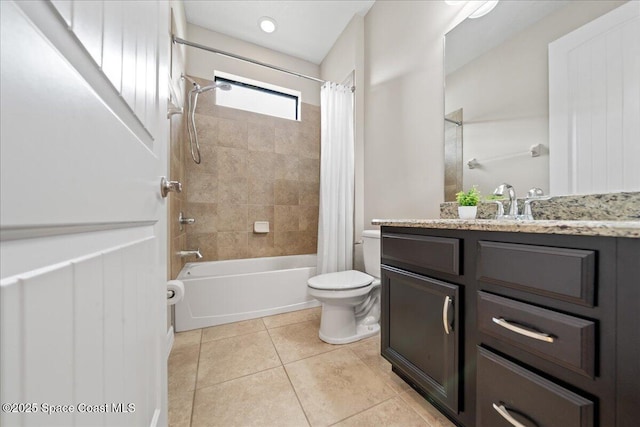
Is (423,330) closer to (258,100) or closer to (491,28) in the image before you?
(491,28)

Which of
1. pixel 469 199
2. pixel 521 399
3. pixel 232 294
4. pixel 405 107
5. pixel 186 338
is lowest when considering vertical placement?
pixel 186 338

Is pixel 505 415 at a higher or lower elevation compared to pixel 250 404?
higher

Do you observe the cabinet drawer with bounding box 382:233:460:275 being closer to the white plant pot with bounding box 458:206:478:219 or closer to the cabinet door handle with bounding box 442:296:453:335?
the cabinet door handle with bounding box 442:296:453:335

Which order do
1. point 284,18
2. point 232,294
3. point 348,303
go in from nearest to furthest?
1. point 348,303
2. point 232,294
3. point 284,18

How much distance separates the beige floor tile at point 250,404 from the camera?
0.96 meters

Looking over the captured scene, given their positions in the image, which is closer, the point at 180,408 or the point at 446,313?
the point at 446,313

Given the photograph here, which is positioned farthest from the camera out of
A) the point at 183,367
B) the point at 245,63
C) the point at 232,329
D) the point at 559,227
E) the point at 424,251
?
the point at 245,63

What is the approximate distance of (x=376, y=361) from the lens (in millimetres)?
1348

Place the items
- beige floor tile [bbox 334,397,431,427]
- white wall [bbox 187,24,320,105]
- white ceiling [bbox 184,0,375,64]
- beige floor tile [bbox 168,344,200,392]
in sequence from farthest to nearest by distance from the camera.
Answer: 1. white wall [bbox 187,24,320,105]
2. white ceiling [bbox 184,0,375,64]
3. beige floor tile [bbox 168,344,200,392]
4. beige floor tile [bbox 334,397,431,427]

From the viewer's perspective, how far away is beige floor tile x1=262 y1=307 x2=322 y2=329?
5.99 ft

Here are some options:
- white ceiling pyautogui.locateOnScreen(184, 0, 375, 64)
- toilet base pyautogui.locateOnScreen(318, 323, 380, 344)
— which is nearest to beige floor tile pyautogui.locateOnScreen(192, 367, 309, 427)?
toilet base pyautogui.locateOnScreen(318, 323, 380, 344)

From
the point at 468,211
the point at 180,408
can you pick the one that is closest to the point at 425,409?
the point at 468,211

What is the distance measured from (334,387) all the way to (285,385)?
0.24 meters

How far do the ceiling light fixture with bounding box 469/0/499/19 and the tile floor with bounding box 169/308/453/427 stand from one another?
203 centimetres
